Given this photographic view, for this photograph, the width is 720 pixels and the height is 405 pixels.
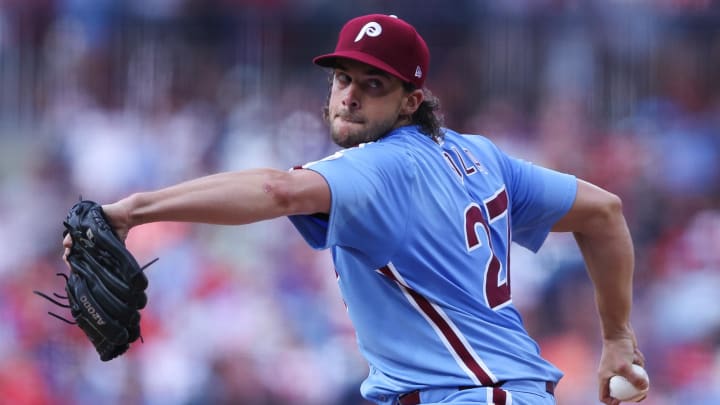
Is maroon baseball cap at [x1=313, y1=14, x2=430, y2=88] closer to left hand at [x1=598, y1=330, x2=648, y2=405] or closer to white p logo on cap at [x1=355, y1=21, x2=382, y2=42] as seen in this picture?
white p logo on cap at [x1=355, y1=21, x2=382, y2=42]

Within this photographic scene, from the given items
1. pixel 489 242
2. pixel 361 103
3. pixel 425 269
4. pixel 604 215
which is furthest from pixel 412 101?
pixel 604 215

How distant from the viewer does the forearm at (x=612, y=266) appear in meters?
4.09

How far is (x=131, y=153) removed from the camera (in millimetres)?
8469

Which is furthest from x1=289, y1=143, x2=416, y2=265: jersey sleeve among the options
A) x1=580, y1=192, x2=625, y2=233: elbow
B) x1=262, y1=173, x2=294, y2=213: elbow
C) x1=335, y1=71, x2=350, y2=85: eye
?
x1=580, y1=192, x2=625, y2=233: elbow

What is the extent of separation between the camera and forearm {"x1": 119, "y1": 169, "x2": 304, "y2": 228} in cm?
275

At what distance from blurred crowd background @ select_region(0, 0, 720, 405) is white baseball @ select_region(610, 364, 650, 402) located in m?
3.42

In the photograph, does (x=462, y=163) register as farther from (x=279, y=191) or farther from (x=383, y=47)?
(x=279, y=191)

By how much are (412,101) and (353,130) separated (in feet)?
0.99

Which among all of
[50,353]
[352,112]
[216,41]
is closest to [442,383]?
[352,112]

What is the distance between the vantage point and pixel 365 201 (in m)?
3.14

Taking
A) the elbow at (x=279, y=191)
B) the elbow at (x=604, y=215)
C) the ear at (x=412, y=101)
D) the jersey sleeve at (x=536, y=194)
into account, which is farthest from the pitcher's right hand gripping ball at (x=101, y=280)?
the elbow at (x=604, y=215)

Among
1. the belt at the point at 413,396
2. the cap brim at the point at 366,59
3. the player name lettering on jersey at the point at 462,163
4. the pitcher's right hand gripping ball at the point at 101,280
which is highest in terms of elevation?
the cap brim at the point at 366,59

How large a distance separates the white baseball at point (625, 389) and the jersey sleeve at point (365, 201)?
124 centimetres

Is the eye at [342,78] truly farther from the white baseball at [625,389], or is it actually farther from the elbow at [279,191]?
the white baseball at [625,389]
